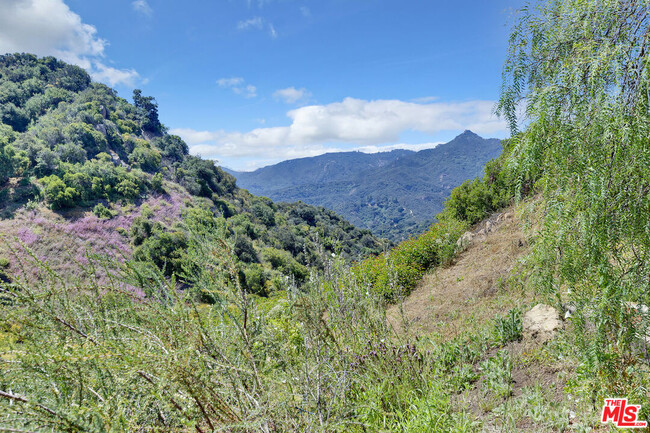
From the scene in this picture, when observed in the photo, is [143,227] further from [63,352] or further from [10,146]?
[63,352]

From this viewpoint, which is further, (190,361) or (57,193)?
(57,193)

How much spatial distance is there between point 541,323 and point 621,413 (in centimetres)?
153

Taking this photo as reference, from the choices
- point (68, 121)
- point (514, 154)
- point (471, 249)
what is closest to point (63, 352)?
point (514, 154)

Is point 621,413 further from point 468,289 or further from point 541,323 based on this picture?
point 468,289

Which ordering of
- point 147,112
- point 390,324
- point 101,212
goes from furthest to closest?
point 147,112 < point 101,212 < point 390,324

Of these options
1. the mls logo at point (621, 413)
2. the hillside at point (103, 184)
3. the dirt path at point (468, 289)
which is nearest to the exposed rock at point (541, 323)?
the dirt path at point (468, 289)

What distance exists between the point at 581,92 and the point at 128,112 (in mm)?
55100

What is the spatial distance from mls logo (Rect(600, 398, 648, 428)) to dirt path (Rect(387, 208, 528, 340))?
1.78 meters

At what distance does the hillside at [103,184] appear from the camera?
69.9 feet

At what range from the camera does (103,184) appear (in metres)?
27.2

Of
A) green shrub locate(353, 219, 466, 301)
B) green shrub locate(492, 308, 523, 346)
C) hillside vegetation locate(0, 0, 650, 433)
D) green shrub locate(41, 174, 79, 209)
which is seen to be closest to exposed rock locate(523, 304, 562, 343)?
green shrub locate(492, 308, 523, 346)

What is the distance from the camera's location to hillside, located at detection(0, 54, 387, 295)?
69.9ft

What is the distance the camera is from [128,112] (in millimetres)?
45844

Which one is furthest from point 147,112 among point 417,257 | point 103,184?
point 417,257
